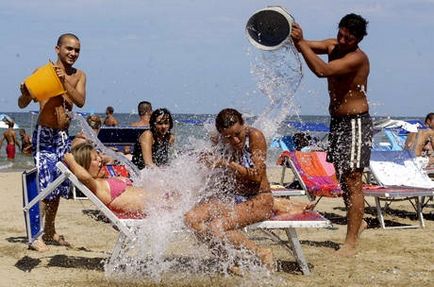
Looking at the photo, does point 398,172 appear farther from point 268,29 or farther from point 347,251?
point 268,29

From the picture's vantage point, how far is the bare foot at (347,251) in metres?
5.69

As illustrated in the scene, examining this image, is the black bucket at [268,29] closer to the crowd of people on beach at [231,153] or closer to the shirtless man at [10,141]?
the crowd of people on beach at [231,153]

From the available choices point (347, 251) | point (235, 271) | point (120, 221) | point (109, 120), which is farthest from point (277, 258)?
point (109, 120)

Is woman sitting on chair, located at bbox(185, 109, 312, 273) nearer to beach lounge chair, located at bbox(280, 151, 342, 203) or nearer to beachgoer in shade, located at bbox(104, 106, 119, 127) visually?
beach lounge chair, located at bbox(280, 151, 342, 203)

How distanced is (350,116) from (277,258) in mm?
1280

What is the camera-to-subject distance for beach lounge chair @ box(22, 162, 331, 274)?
462 centimetres

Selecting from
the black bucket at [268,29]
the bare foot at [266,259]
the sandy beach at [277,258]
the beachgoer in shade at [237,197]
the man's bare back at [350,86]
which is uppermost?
the black bucket at [268,29]

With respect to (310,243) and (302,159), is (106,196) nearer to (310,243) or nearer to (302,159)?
(310,243)

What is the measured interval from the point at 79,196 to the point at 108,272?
5.15m

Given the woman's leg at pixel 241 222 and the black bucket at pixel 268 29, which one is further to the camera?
the black bucket at pixel 268 29

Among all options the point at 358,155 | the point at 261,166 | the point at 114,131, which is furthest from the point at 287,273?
the point at 114,131

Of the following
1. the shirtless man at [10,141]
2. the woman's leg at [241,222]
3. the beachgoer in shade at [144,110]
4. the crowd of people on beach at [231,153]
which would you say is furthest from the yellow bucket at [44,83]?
the shirtless man at [10,141]

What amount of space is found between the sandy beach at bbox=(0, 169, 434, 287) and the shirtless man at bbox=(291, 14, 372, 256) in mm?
431

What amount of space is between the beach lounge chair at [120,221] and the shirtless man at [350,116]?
754 mm
